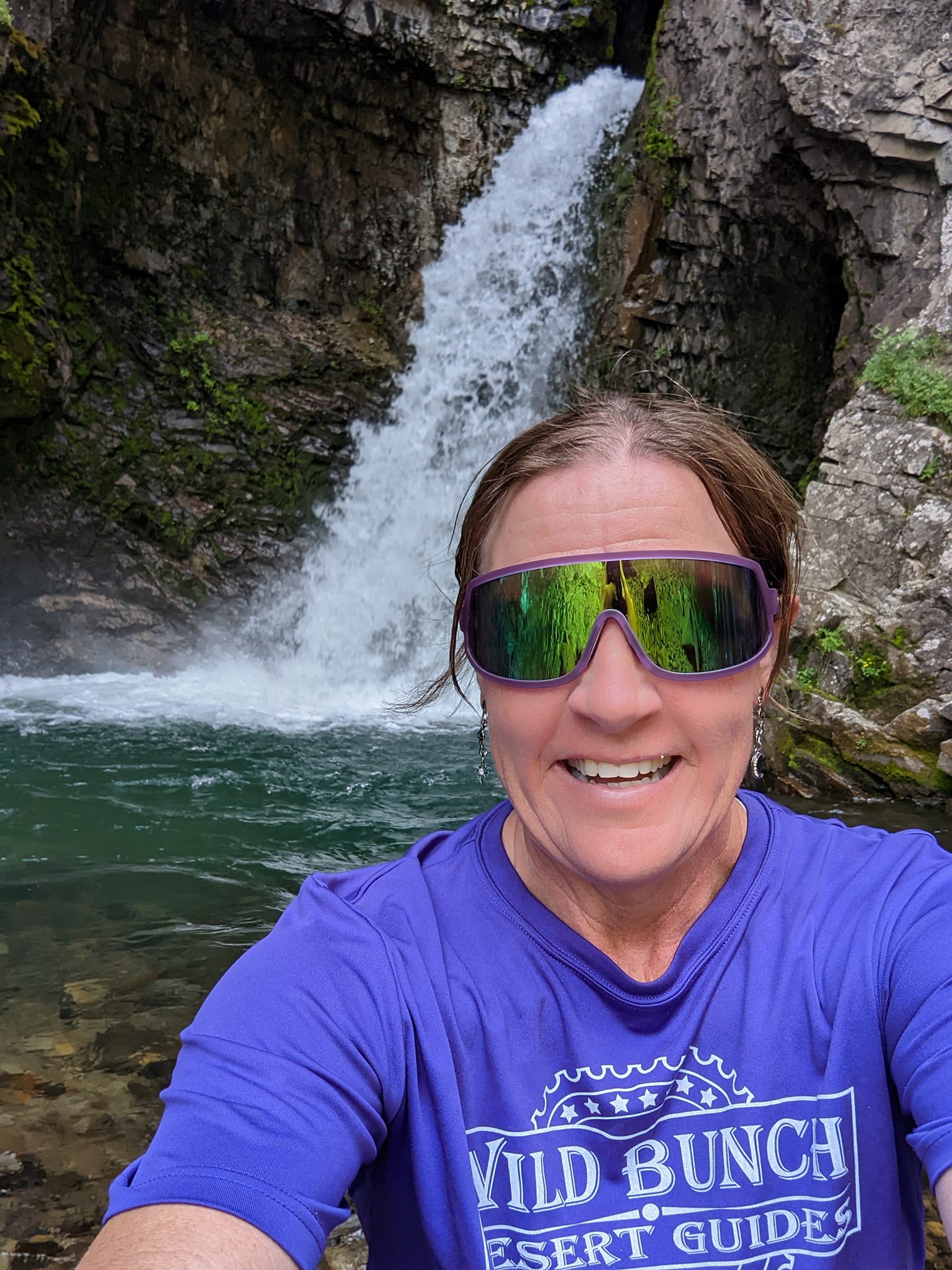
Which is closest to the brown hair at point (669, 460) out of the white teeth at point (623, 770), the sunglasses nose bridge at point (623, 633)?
the sunglasses nose bridge at point (623, 633)

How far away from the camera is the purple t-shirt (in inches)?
43.9

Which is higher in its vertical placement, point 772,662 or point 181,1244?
point 772,662

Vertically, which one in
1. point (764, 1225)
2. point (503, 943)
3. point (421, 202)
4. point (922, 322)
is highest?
point (421, 202)

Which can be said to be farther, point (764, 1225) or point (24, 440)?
point (24, 440)

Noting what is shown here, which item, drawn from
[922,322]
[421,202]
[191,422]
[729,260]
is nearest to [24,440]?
[191,422]

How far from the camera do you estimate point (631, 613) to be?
1.35 metres

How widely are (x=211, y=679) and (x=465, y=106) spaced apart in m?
7.33

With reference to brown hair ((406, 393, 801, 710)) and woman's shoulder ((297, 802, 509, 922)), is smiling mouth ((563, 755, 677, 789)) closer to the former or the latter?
woman's shoulder ((297, 802, 509, 922))

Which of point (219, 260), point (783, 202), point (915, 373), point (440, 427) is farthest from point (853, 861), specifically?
point (219, 260)

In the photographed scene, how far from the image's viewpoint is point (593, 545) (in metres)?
1.37

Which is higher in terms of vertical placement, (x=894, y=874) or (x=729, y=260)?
(x=729, y=260)

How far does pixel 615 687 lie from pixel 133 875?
4100 mm

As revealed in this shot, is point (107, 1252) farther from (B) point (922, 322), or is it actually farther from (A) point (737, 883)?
(B) point (922, 322)

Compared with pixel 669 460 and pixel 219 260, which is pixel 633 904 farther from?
pixel 219 260
